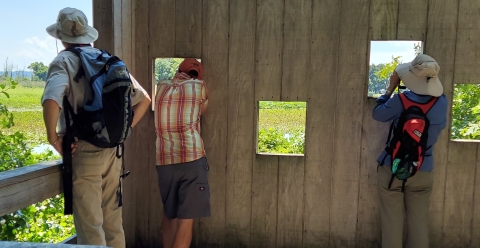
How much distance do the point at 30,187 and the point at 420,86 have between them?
2.33 meters

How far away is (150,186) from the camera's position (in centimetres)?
311

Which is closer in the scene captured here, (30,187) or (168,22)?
(30,187)

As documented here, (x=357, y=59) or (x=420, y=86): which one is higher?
(x=357, y=59)

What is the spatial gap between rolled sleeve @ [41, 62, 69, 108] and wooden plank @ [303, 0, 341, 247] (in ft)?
5.69

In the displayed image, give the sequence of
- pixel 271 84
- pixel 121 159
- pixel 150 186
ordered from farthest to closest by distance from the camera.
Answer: pixel 150 186 → pixel 271 84 → pixel 121 159

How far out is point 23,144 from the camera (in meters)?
2.79

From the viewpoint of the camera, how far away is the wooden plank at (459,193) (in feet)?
9.11

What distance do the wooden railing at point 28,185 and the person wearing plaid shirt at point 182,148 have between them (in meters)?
0.79

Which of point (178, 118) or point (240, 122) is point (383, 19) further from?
point (178, 118)

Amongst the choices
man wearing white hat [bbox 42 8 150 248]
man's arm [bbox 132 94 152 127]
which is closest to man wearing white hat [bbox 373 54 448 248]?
man's arm [bbox 132 94 152 127]

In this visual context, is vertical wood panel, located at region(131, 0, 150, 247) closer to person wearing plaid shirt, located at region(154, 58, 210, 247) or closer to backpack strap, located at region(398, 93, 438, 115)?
person wearing plaid shirt, located at region(154, 58, 210, 247)

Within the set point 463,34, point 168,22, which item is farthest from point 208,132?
point 463,34

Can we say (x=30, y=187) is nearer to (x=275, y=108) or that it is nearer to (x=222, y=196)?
(x=222, y=196)

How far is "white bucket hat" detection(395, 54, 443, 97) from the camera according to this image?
2430 millimetres
